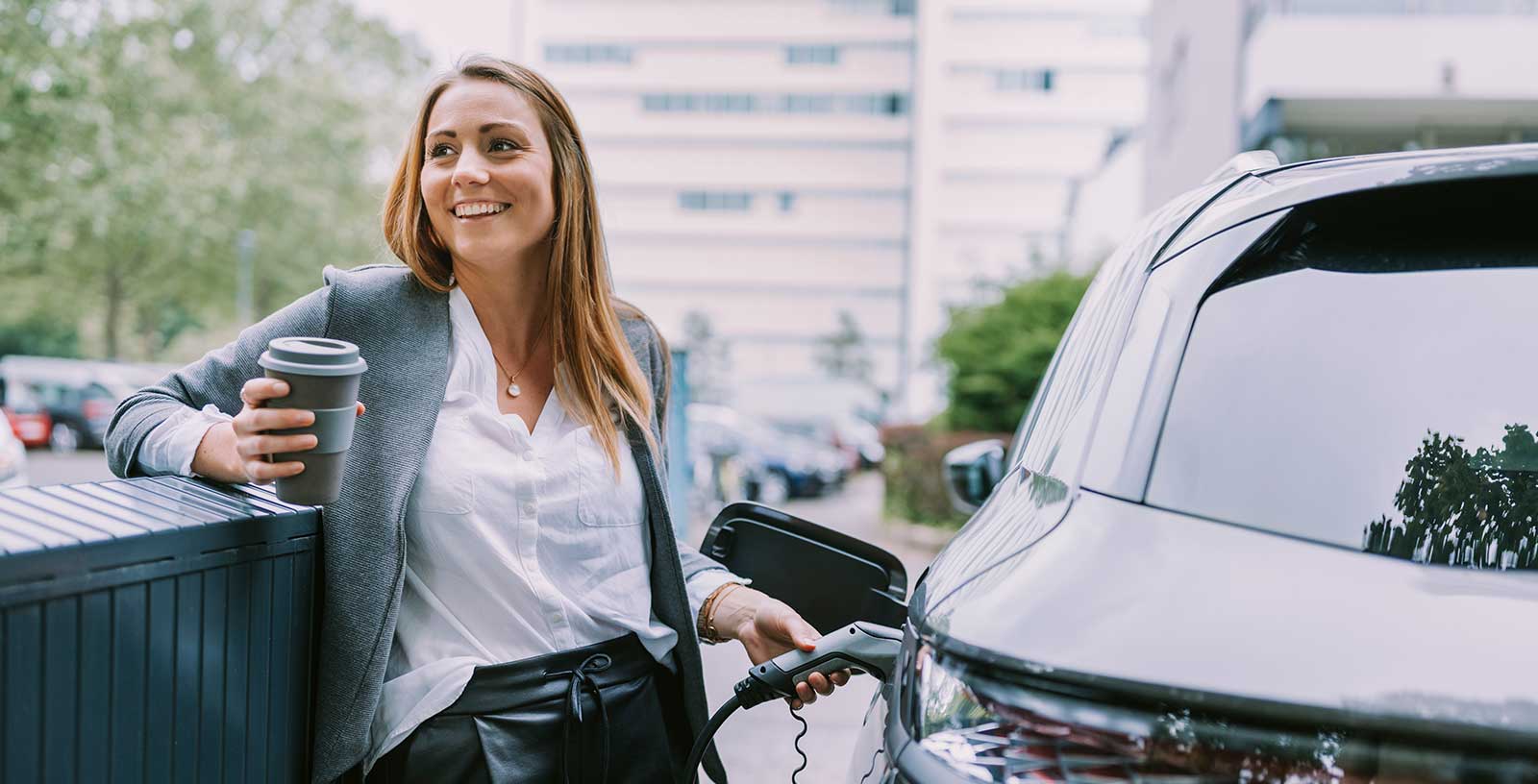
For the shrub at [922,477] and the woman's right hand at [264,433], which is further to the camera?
the shrub at [922,477]

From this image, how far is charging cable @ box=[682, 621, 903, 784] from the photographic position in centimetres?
161

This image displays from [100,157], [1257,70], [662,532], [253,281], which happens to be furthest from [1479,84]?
[253,281]

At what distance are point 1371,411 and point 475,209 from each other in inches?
52.9

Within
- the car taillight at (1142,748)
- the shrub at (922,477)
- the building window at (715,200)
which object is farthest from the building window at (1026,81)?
the car taillight at (1142,748)

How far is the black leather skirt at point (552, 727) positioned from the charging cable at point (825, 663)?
14 centimetres

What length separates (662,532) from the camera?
6.77 ft

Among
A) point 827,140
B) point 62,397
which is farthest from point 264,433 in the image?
point 827,140

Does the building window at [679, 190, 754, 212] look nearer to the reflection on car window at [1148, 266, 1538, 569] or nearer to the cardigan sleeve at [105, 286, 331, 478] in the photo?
the cardigan sleeve at [105, 286, 331, 478]

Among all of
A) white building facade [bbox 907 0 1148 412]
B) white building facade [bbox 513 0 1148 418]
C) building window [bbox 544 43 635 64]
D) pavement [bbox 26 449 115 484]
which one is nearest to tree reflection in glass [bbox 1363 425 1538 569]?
pavement [bbox 26 449 115 484]

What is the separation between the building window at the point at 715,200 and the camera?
55.2 metres

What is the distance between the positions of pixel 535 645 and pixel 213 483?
0.52 metres

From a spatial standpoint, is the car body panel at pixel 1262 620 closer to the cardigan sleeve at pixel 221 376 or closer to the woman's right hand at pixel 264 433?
the woman's right hand at pixel 264 433

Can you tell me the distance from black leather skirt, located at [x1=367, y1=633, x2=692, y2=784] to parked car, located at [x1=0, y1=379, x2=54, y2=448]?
2262 centimetres

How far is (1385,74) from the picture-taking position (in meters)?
11.7
